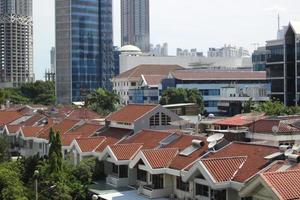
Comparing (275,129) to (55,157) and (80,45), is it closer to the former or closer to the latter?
(55,157)

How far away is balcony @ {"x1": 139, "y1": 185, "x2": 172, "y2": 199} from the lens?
2628 cm

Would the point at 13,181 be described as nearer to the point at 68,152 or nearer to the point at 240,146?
the point at 68,152

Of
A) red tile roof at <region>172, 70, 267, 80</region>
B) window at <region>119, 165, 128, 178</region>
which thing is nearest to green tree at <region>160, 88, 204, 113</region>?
red tile roof at <region>172, 70, 267, 80</region>

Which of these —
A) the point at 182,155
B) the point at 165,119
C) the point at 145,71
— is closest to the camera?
the point at 182,155

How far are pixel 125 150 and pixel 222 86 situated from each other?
5923cm

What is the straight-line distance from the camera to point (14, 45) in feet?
493

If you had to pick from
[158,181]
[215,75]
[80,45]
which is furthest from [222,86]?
[158,181]

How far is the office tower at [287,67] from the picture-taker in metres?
69.9

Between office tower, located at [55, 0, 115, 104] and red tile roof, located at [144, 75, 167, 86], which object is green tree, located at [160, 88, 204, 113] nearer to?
red tile roof, located at [144, 75, 167, 86]

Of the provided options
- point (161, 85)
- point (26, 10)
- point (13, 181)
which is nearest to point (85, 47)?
point (161, 85)

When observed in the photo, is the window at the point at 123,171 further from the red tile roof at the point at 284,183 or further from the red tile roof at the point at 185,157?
the red tile roof at the point at 284,183

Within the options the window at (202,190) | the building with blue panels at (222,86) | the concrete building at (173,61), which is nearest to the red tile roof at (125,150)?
the window at (202,190)

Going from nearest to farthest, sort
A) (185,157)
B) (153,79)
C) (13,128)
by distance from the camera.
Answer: (185,157) < (13,128) < (153,79)

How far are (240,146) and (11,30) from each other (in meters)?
132
